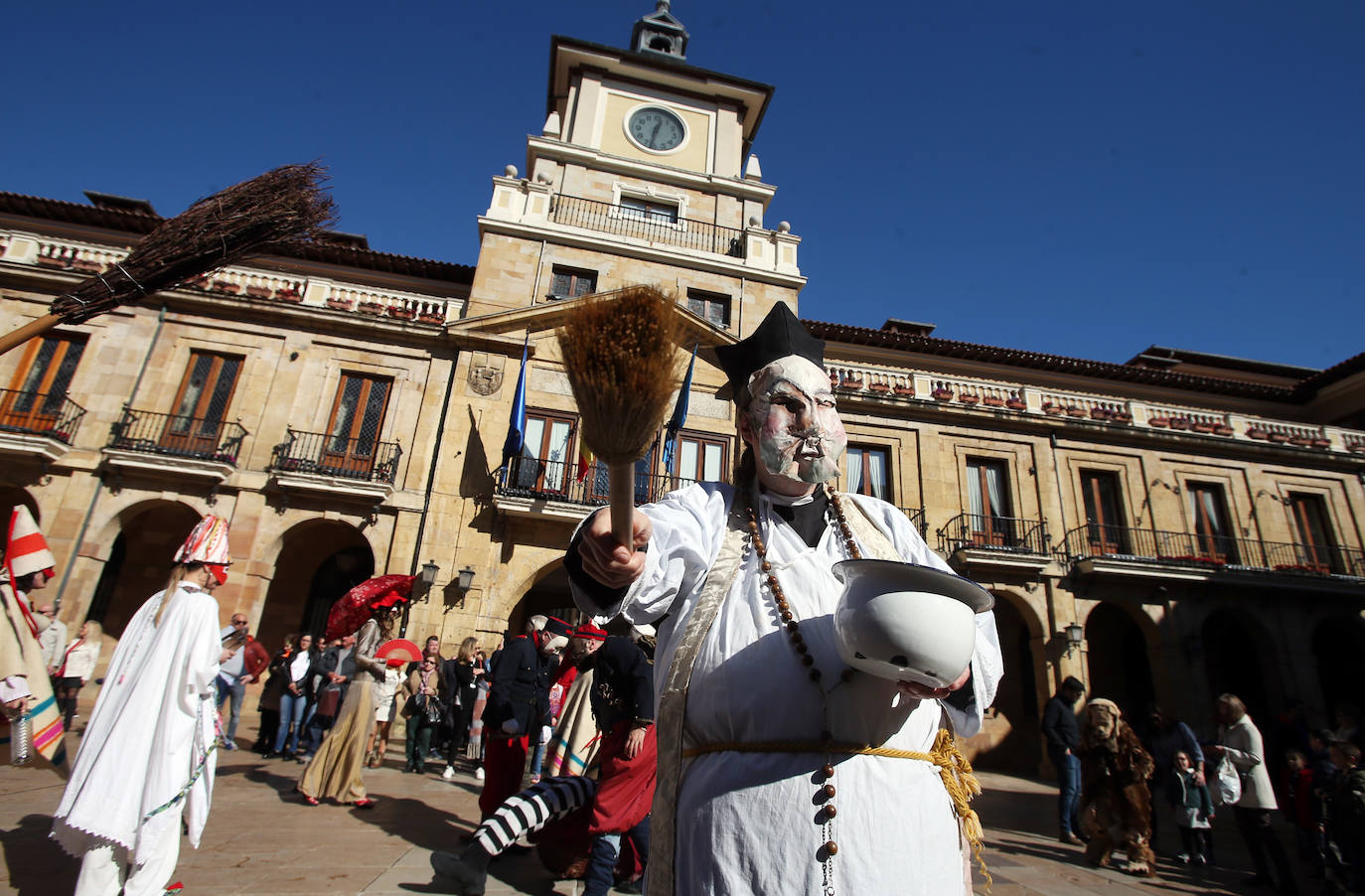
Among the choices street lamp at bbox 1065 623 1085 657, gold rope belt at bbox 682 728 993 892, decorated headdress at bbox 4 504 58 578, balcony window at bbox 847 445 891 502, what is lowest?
gold rope belt at bbox 682 728 993 892

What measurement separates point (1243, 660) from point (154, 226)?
97.2 ft

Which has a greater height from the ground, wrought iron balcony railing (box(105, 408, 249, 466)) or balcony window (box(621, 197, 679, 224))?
balcony window (box(621, 197, 679, 224))

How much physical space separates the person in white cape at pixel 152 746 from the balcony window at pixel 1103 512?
60.0 ft

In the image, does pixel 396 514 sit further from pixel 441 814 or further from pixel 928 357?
pixel 928 357

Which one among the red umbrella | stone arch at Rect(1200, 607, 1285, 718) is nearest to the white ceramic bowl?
the red umbrella

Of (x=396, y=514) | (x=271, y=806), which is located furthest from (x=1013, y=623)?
(x=271, y=806)

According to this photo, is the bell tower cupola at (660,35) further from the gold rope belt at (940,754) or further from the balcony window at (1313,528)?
the gold rope belt at (940,754)

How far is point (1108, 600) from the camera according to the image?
16.3 m

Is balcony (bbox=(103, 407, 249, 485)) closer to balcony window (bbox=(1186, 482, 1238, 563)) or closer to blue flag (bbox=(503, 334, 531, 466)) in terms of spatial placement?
blue flag (bbox=(503, 334, 531, 466))

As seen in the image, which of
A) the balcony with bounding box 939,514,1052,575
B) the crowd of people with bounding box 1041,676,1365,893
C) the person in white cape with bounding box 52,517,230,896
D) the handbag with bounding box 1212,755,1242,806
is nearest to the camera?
the person in white cape with bounding box 52,517,230,896

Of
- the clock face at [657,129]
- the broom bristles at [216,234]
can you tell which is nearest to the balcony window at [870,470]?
the clock face at [657,129]

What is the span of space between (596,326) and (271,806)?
22.9 feet

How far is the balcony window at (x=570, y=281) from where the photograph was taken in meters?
17.0

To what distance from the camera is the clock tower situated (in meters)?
16.9
